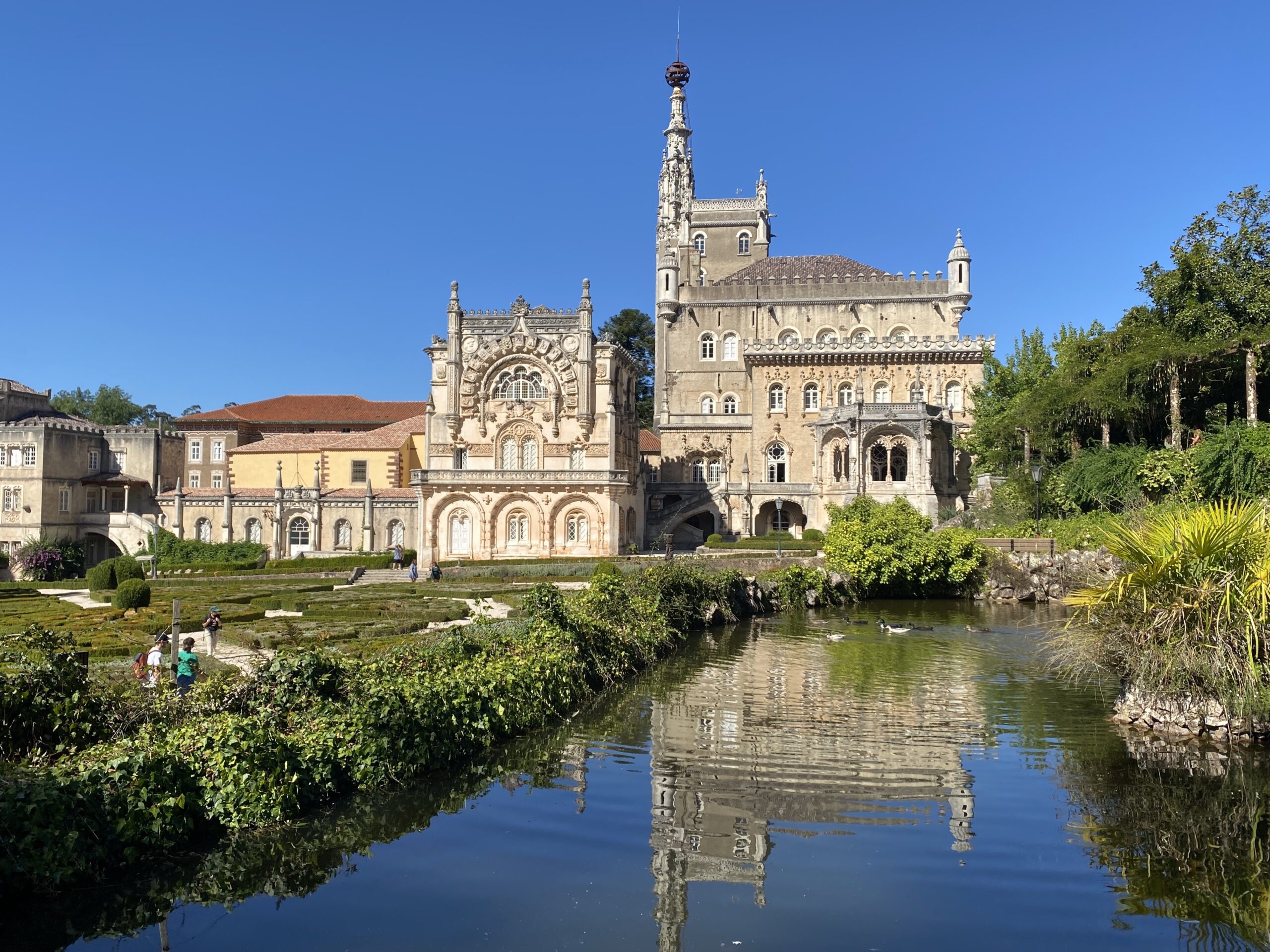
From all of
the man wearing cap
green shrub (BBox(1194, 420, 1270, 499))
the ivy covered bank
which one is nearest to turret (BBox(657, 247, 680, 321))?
green shrub (BBox(1194, 420, 1270, 499))

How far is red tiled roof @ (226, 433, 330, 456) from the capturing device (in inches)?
2248

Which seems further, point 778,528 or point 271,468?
point 271,468

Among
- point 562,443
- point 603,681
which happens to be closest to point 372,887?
point 603,681

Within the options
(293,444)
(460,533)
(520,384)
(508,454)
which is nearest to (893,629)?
(460,533)

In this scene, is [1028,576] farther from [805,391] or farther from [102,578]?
[102,578]

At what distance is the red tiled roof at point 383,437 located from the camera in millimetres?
56625

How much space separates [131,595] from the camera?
95.1 feet

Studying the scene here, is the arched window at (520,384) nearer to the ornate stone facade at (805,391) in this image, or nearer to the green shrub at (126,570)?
the ornate stone facade at (805,391)

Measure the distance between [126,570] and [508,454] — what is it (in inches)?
823

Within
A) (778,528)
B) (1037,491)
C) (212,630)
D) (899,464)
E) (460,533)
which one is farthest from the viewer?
(899,464)

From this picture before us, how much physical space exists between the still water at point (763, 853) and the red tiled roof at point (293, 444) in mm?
43451

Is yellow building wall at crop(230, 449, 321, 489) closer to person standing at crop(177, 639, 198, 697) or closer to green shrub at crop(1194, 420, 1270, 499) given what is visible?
person standing at crop(177, 639, 198, 697)

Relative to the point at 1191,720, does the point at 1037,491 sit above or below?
above

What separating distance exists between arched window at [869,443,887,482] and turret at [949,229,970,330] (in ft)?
38.3
